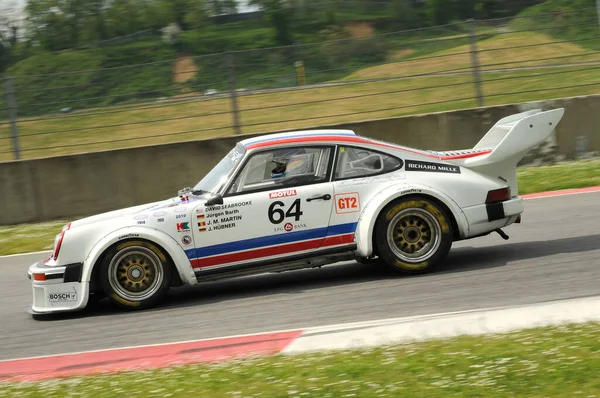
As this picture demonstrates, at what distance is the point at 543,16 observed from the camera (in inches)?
611

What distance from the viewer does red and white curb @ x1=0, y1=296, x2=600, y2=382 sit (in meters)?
6.13

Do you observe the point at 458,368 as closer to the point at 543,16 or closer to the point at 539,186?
the point at 539,186

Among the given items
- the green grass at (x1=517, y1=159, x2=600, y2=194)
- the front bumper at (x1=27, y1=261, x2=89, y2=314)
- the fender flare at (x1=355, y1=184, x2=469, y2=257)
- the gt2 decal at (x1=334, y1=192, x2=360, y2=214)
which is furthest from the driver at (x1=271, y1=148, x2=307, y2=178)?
the green grass at (x1=517, y1=159, x2=600, y2=194)

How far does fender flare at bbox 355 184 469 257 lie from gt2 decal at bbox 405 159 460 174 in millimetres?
232

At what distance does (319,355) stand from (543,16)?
1150cm

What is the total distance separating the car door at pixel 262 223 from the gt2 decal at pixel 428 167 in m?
0.83

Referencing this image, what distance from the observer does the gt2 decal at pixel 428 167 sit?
821 centimetres

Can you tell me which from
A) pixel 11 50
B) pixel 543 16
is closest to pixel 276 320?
pixel 543 16

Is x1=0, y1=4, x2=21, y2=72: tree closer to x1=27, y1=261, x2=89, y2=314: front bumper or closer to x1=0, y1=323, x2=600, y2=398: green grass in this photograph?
x1=27, y1=261, x2=89, y2=314: front bumper

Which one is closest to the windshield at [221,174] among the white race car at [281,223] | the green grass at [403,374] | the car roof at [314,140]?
the white race car at [281,223]

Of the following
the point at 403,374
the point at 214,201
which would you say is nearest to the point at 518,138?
the point at 214,201

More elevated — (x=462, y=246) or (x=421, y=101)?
(x=421, y=101)

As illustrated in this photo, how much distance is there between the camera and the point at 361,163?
8.17 metres

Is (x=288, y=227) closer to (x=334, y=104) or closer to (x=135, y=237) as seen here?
(x=135, y=237)
